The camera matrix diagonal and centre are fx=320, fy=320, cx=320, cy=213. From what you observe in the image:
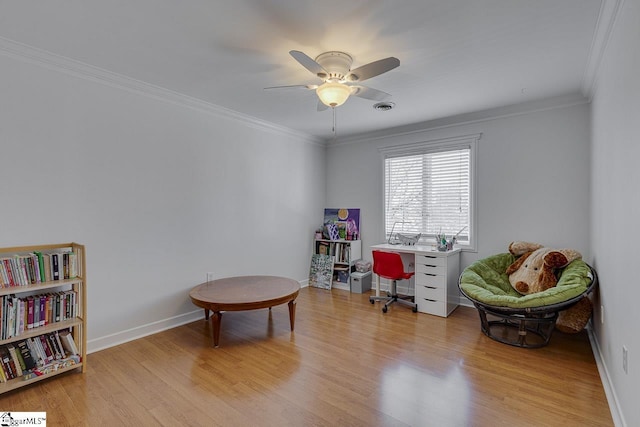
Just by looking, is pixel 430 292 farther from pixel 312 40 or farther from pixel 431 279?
pixel 312 40

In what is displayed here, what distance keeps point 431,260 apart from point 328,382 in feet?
7.01

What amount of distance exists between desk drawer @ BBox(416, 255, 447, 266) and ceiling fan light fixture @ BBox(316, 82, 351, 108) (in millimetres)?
2329

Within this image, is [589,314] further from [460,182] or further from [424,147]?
[424,147]

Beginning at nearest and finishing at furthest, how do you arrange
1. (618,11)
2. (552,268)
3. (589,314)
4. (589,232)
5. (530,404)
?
(618,11), (530,404), (589,314), (552,268), (589,232)

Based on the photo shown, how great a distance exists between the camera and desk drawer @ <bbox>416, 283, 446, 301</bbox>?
3832mm

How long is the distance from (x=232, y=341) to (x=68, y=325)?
132 cm

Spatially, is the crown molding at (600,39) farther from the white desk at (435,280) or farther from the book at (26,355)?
the book at (26,355)

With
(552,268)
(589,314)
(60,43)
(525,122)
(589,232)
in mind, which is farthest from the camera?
(525,122)

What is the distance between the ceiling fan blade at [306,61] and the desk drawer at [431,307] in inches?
115

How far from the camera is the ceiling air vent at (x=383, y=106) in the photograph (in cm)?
371

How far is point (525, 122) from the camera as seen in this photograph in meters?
3.81

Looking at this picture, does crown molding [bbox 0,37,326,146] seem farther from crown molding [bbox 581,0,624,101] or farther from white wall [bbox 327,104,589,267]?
crown molding [bbox 581,0,624,101]

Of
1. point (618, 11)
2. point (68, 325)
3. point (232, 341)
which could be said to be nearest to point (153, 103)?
point (68, 325)
